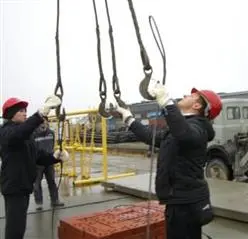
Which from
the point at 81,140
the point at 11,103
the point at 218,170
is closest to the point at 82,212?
the point at 11,103

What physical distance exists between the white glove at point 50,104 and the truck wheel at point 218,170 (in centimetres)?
751

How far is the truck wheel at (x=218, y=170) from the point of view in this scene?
34.3 ft

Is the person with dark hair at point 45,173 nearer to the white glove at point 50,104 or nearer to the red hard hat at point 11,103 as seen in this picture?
the red hard hat at point 11,103

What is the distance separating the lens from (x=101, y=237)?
3646mm

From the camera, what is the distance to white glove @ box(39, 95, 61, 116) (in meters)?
3.59

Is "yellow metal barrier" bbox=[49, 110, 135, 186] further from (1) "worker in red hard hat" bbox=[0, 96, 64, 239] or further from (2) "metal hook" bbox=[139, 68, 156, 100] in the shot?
(2) "metal hook" bbox=[139, 68, 156, 100]

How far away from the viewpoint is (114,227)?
3963mm

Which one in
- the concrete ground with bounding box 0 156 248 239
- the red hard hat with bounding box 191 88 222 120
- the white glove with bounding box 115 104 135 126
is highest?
the red hard hat with bounding box 191 88 222 120

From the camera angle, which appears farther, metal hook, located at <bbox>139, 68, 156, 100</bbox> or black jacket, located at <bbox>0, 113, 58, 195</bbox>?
black jacket, located at <bbox>0, 113, 58, 195</bbox>

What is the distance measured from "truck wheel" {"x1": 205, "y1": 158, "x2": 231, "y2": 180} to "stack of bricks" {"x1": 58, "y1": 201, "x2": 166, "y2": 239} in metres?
6.23

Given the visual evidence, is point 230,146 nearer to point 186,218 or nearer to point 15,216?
point 15,216

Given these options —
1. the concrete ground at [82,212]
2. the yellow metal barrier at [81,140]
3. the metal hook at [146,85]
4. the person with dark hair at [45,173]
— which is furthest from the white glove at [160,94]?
the yellow metal barrier at [81,140]

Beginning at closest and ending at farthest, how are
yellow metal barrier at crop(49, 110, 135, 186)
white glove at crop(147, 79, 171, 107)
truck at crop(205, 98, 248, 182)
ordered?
1. white glove at crop(147, 79, 171, 107)
2. truck at crop(205, 98, 248, 182)
3. yellow metal barrier at crop(49, 110, 135, 186)

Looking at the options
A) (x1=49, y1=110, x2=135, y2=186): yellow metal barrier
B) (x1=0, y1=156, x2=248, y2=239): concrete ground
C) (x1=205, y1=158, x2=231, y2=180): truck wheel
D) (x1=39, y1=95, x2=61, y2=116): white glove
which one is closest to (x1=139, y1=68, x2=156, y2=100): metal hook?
(x1=39, y1=95, x2=61, y2=116): white glove
